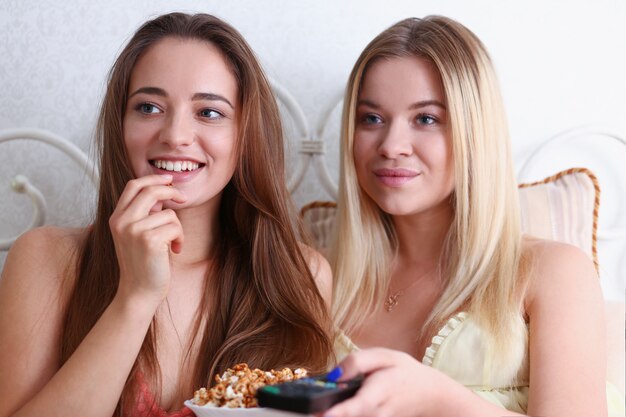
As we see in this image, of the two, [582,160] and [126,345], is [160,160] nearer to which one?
[126,345]

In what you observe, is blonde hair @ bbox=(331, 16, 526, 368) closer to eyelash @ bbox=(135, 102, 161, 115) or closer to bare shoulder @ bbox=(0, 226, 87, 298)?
eyelash @ bbox=(135, 102, 161, 115)

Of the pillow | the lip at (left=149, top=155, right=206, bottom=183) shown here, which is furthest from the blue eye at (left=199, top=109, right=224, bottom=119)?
the pillow

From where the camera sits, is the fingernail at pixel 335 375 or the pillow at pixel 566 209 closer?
the fingernail at pixel 335 375

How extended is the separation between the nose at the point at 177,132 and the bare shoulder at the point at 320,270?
1.55 ft

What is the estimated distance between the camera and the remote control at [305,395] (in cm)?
89

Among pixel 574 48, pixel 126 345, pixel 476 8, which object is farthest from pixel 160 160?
pixel 574 48

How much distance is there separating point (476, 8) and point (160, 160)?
1.21 metres

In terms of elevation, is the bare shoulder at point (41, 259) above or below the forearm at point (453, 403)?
above

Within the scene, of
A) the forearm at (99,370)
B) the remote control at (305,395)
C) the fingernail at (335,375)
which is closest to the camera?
the remote control at (305,395)

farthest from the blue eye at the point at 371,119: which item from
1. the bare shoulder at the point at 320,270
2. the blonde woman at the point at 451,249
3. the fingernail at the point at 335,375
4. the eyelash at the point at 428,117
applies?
the fingernail at the point at 335,375

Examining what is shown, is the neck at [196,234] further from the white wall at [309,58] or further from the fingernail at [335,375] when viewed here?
the fingernail at [335,375]

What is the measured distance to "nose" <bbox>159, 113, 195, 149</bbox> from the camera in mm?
1498

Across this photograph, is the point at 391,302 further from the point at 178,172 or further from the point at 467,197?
the point at 178,172

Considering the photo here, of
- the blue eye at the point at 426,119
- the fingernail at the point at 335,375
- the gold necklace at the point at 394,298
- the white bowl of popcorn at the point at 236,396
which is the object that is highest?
the blue eye at the point at 426,119
